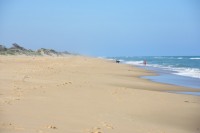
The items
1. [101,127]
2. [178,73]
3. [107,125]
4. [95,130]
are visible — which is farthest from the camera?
[178,73]

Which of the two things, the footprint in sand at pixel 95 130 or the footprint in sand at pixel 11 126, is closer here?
the footprint in sand at pixel 11 126

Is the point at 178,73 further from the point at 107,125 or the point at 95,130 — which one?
the point at 95,130

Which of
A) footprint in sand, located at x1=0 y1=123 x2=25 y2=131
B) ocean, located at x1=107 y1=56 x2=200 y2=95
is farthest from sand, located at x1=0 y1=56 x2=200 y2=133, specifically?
ocean, located at x1=107 y1=56 x2=200 y2=95

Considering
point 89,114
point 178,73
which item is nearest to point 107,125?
point 89,114

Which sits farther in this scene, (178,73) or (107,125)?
(178,73)

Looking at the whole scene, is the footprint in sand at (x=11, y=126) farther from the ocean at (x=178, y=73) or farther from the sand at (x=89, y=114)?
the ocean at (x=178, y=73)

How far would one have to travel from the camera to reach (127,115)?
7.39 meters

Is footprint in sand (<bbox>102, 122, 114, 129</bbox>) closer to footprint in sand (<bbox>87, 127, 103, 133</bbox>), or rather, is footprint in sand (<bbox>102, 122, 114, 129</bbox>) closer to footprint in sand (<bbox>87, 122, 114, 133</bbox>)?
footprint in sand (<bbox>87, 122, 114, 133</bbox>)

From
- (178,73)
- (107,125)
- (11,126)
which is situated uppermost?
(11,126)

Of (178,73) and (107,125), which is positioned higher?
(107,125)

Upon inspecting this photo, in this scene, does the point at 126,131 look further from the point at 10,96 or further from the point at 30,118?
the point at 10,96

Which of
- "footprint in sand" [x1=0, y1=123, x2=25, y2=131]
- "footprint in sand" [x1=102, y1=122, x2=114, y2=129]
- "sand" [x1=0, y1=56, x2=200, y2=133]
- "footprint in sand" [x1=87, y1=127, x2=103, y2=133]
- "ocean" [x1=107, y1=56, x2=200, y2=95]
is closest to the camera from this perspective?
"footprint in sand" [x1=0, y1=123, x2=25, y2=131]

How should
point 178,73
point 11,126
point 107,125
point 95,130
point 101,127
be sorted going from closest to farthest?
point 11,126, point 95,130, point 101,127, point 107,125, point 178,73

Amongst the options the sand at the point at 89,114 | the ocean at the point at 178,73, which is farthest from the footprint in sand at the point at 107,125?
the ocean at the point at 178,73
